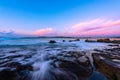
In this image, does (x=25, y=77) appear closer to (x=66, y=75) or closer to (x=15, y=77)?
(x=15, y=77)

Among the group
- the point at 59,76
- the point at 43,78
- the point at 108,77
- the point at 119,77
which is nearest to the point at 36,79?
the point at 43,78

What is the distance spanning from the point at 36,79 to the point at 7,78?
136 cm

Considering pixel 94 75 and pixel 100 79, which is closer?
pixel 100 79

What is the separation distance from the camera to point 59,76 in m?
5.12

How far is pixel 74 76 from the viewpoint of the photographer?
17.0 ft

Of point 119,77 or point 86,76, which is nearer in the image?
point 119,77

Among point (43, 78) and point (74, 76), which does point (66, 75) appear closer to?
point (74, 76)

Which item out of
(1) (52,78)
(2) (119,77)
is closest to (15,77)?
(1) (52,78)

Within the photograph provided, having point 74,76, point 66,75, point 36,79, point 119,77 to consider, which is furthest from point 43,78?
point 119,77

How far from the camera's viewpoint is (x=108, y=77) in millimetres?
4957

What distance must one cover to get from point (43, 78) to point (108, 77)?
3.07 m

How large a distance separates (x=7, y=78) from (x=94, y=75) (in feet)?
13.7

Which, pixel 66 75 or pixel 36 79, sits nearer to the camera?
pixel 36 79

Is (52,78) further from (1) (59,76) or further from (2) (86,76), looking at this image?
(2) (86,76)
